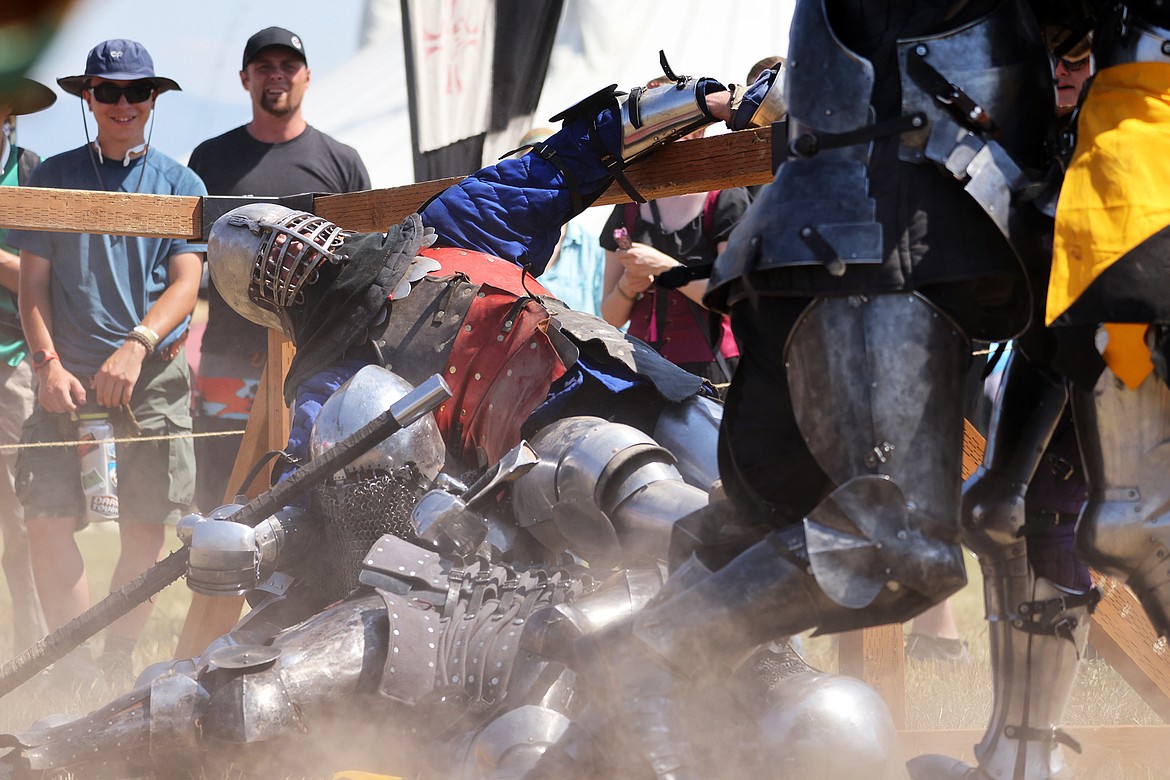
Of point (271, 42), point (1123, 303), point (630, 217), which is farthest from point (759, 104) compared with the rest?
point (271, 42)

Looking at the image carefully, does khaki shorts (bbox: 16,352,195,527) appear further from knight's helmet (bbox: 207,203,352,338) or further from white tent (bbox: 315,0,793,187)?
white tent (bbox: 315,0,793,187)

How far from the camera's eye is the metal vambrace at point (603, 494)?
3291 mm

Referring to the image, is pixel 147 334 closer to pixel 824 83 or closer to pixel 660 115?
pixel 660 115

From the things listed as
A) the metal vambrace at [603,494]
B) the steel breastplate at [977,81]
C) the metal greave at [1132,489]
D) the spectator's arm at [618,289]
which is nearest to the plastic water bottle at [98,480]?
the spectator's arm at [618,289]

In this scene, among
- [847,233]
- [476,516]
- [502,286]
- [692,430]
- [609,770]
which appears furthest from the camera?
[502,286]

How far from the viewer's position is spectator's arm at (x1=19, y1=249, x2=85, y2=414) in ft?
16.4

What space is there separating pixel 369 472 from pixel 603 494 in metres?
0.63

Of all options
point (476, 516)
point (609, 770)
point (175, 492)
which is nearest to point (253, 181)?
point (175, 492)

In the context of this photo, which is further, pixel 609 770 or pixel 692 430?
pixel 692 430

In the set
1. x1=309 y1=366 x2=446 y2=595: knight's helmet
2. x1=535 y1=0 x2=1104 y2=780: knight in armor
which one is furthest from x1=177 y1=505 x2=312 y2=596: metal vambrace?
x1=535 y1=0 x2=1104 y2=780: knight in armor

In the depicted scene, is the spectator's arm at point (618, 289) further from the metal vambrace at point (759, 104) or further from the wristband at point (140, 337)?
the wristband at point (140, 337)

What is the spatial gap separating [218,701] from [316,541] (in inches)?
29.8

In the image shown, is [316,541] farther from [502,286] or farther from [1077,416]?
[1077,416]

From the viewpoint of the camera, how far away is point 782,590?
2.05m
